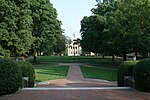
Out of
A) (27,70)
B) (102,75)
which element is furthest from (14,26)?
(27,70)

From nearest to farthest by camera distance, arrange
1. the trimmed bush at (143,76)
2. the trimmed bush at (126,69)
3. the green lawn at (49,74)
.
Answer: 1. the trimmed bush at (143,76)
2. the trimmed bush at (126,69)
3. the green lawn at (49,74)

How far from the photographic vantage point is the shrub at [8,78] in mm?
11070

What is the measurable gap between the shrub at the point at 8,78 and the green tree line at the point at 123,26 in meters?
18.1

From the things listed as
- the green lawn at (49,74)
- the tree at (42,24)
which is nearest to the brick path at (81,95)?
the green lawn at (49,74)

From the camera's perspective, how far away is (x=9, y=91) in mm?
11203

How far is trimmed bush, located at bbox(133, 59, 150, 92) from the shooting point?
38.5 ft

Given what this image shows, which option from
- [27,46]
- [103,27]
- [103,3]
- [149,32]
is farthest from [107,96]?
[103,3]

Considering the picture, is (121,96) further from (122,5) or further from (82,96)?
(122,5)

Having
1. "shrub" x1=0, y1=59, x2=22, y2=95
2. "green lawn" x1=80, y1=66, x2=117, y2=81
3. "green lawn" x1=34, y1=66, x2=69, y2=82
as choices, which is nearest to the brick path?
"shrub" x1=0, y1=59, x2=22, y2=95

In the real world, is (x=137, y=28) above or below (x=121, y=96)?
above

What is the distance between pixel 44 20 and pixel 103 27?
9711 mm

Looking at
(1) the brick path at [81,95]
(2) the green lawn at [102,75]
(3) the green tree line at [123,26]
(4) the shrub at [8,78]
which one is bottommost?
(2) the green lawn at [102,75]

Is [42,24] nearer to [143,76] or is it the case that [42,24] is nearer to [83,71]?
[83,71]

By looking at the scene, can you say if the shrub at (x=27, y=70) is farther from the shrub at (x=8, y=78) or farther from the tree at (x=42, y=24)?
the tree at (x=42, y=24)
